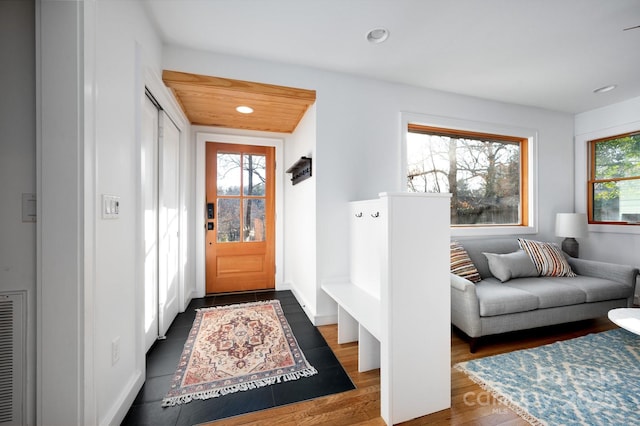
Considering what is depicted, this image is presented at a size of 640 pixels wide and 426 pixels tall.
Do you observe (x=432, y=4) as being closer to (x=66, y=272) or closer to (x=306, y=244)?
(x=306, y=244)

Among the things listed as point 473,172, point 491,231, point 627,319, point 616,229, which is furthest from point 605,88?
point 627,319

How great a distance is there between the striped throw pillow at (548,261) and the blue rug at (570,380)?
654mm

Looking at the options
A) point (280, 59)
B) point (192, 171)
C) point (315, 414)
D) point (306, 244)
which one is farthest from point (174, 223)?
point (315, 414)

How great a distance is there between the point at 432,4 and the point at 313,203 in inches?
69.9

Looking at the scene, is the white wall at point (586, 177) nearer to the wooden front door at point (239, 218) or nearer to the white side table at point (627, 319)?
the white side table at point (627, 319)

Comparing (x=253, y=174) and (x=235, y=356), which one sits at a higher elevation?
(x=253, y=174)

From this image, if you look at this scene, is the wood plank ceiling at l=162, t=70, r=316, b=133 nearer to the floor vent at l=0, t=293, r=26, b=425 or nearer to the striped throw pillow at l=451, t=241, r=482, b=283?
the floor vent at l=0, t=293, r=26, b=425

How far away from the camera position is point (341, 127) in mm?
2574

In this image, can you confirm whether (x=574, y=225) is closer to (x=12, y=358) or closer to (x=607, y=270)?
(x=607, y=270)

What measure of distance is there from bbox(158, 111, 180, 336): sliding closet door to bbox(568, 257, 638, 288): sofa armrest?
4.38m

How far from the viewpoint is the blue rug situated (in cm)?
141

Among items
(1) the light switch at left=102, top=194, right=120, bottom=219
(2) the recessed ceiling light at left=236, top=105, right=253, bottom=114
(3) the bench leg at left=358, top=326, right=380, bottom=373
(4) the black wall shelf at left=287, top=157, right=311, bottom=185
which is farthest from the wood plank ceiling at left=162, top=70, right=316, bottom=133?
(3) the bench leg at left=358, top=326, right=380, bottom=373

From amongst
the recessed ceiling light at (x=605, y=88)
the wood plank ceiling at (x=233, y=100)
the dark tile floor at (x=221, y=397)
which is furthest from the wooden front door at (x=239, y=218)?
the recessed ceiling light at (x=605, y=88)

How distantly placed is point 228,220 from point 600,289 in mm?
4070
